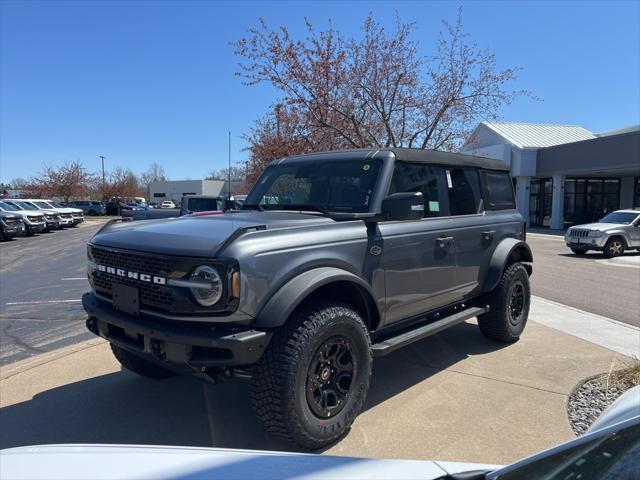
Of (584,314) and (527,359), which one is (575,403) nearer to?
(527,359)

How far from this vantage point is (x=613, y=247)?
54.3 ft

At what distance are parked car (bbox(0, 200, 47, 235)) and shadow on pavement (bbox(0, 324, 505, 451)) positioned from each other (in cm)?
2359

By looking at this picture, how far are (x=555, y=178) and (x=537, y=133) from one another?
586 centimetres

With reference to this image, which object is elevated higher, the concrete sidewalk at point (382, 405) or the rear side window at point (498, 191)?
the rear side window at point (498, 191)

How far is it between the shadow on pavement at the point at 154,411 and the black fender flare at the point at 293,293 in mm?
977

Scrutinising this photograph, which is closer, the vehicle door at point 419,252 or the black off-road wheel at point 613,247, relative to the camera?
the vehicle door at point 419,252

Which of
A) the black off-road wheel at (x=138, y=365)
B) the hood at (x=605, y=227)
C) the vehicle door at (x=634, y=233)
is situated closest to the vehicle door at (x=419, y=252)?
the black off-road wheel at (x=138, y=365)

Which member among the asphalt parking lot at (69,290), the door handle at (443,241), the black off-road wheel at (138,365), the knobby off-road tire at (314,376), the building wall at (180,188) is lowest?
the asphalt parking lot at (69,290)

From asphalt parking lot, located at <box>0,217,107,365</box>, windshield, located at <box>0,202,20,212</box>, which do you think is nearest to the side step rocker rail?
asphalt parking lot, located at <box>0,217,107,365</box>

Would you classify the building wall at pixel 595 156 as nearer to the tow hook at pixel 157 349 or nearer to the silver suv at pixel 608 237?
the silver suv at pixel 608 237

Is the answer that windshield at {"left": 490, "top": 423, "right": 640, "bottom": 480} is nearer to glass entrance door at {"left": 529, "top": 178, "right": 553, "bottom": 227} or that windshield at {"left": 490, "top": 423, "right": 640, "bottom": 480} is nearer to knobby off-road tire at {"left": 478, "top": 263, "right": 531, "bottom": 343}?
knobby off-road tire at {"left": 478, "top": 263, "right": 531, "bottom": 343}

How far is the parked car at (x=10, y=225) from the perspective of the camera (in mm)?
22531

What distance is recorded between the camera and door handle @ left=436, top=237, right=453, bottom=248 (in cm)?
441

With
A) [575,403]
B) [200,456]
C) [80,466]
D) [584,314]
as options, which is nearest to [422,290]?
[575,403]
